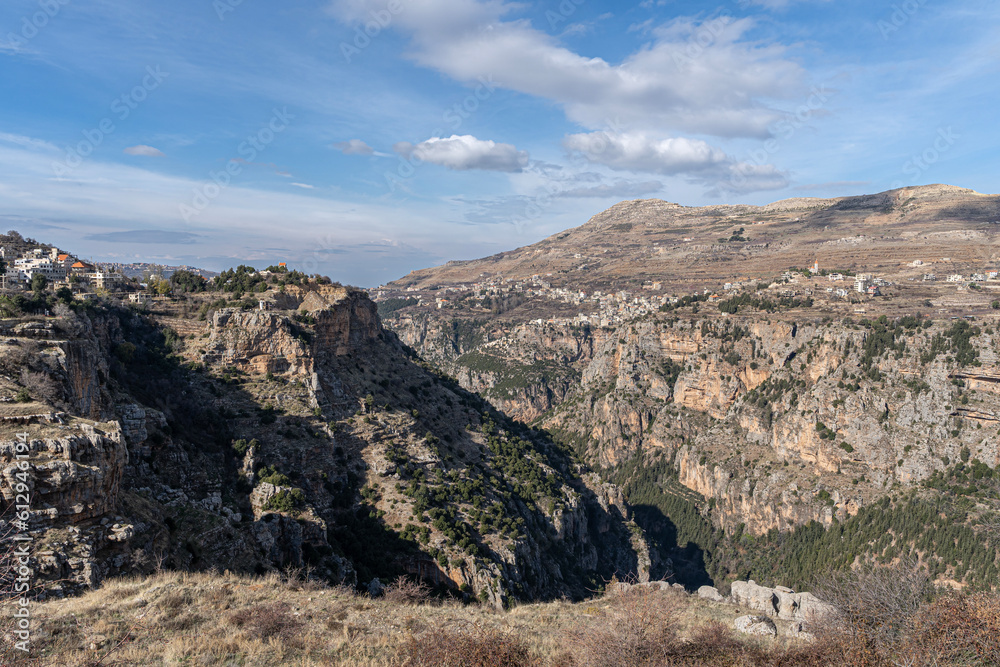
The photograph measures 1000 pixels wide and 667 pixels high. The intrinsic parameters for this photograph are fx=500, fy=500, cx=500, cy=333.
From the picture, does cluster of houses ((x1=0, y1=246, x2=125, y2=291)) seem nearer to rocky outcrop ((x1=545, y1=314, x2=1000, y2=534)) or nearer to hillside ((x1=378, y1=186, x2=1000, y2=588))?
hillside ((x1=378, y1=186, x2=1000, y2=588))

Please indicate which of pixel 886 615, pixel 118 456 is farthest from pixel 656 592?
pixel 118 456

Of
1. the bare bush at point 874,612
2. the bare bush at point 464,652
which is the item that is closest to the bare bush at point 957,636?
the bare bush at point 874,612

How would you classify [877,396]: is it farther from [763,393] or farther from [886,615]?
[886,615]

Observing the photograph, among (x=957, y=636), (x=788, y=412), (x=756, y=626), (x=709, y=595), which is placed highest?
(x=957, y=636)

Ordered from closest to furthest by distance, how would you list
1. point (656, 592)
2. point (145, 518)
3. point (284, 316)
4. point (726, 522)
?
point (656, 592), point (145, 518), point (284, 316), point (726, 522)

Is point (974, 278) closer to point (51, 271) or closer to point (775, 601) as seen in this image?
point (775, 601)

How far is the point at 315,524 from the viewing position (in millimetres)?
29203

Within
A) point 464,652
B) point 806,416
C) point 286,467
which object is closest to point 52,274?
point 286,467

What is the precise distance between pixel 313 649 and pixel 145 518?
11736 mm

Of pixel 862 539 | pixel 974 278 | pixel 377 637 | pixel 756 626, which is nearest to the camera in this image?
pixel 377 637

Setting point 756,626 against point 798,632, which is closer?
point 798,632

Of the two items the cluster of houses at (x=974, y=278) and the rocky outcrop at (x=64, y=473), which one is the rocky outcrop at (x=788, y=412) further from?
the rocky outcrop at (x=64, y=473)

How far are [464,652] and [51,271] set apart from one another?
2611 inches

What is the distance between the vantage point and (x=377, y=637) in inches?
527
